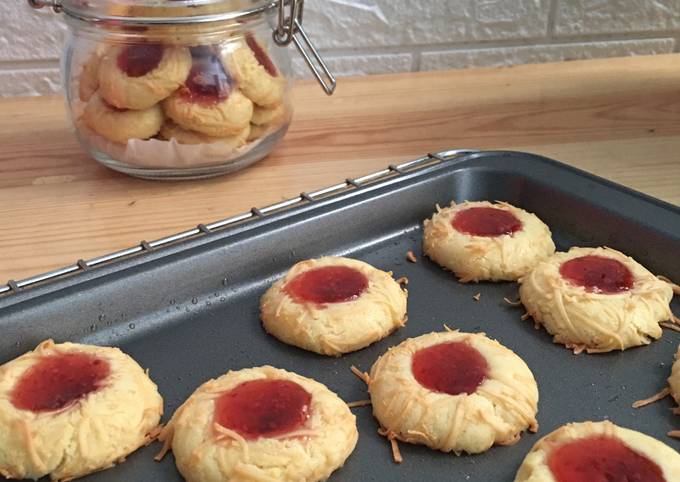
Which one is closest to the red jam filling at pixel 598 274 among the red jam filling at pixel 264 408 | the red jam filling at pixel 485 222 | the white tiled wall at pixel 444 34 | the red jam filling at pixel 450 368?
the red jam filling at pixel 485 222

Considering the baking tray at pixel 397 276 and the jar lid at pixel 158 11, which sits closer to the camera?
the baking tray at pixel 397 276

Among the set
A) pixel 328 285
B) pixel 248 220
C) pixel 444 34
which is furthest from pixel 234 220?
pixel 444 34

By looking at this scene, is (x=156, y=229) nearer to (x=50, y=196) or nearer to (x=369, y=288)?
(x=50, y=196)

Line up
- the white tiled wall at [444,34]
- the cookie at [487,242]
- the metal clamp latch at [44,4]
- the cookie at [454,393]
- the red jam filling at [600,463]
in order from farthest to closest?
1. the white tiled wall at [444,34]
2. the metal clamp latch at [44,4]
3. the cookie at [487,242]
4. the cookie at [454,393]
5. the red jam filling at [600,463]

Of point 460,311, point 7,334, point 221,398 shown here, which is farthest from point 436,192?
point 7,334

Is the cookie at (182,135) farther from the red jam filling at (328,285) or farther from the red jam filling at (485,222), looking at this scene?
the red jam filling at (485,222)

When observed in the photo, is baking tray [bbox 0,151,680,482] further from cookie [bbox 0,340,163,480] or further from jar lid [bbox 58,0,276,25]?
jar lid [bbox 58,0,276,25]

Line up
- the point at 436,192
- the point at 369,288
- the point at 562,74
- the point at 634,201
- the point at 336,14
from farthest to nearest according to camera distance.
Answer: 1. the point at 562,74
2. the point at 336,14
3. the point at 436,192
4. the point at 634,201
5. the point at 369,288
